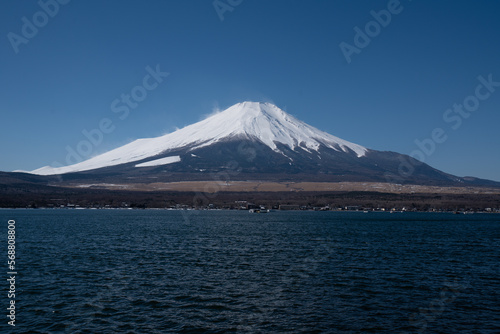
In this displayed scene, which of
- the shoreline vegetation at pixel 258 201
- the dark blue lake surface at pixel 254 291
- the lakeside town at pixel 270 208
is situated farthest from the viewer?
the shoreline vegetation at pixel 258 201

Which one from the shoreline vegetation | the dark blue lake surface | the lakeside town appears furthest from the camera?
the shoreline vegetation

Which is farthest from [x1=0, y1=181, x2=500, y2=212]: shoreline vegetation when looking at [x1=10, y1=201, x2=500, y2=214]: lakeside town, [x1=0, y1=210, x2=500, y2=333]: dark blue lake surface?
[x1=0, y1=210, x2=500, y2=333]: dark blue lake surface

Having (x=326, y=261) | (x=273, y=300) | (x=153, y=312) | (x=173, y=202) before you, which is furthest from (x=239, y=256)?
(x=173, y=202)

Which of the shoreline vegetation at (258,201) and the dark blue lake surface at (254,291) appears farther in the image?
the shoreline vegetation at (258,201)

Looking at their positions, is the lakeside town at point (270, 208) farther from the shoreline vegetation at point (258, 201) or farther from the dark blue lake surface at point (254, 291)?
the dark blue lake surface at point (254, 291)

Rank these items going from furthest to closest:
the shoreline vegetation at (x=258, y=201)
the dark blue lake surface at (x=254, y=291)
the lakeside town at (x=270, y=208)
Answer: the shoreline vegetation at (x=258, y=201), the lakeside town at (x=270, y=208), the dark blue lake surface at (x=254, y=291)

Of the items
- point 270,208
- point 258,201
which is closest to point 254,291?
point 270,208

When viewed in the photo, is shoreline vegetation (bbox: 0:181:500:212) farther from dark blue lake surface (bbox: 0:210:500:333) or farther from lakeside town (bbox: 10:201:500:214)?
dark blue lake surface (bbox: 0:210:500:333)

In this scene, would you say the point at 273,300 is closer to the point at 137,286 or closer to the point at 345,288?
the point at 345,288

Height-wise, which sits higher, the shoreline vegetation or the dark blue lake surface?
the shoreline vegetation

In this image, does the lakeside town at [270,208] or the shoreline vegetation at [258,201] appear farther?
the shoreline vegetation at [258,201]

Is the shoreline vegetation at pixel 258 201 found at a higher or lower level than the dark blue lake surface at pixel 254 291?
higher

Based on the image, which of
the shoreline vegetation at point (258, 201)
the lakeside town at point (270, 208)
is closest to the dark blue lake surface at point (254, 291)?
the lakeside town at point (270, 208)
